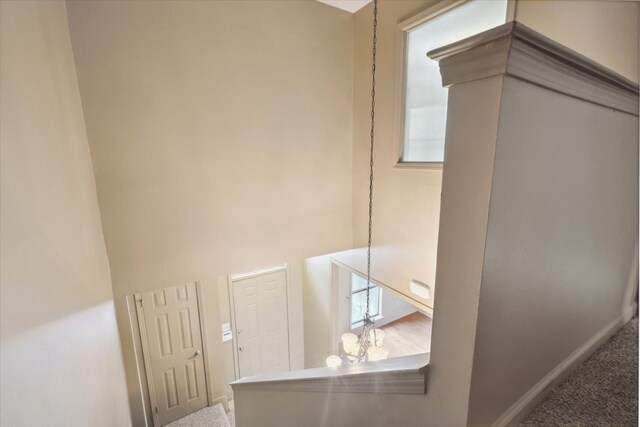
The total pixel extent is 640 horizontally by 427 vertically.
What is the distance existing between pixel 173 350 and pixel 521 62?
14.4ft

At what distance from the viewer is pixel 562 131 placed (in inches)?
33.6

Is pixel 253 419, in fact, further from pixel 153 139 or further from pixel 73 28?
pixel 73 28

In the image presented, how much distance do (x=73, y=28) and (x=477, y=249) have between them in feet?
9.49

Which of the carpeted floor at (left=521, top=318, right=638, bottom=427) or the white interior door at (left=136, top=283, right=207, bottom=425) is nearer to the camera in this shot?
the carpeted floor at (left=521, top=318, right=638, bottom=427)

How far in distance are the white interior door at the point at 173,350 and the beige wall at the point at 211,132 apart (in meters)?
0.32

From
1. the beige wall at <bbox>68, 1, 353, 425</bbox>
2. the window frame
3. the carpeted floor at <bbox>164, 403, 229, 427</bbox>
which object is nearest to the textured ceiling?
the beige wall at <bbox>68, 1, 353, 425</bbox>

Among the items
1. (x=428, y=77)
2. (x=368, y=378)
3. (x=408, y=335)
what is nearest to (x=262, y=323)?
(x=408, y=335)

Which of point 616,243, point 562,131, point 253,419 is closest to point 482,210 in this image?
point 562,131

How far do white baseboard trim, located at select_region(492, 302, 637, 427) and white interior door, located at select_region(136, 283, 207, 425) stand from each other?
11.9 ft

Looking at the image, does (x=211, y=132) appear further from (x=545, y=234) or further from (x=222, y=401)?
(x=222, y=401)

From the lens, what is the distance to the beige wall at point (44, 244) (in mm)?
809

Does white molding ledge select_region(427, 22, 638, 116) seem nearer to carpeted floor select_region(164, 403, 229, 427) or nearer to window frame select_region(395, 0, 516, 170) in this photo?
window frame select_region(395, 0, 516, 170)

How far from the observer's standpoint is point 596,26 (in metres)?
1.51

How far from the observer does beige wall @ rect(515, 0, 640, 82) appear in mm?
Answer: 1389
